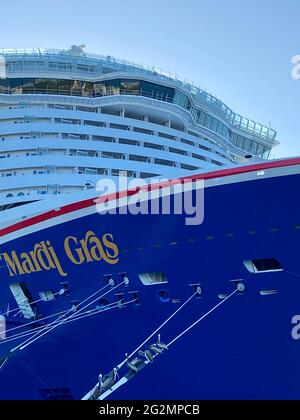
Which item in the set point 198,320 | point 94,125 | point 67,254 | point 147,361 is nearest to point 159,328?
point 147,361

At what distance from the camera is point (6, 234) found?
1469 centimetres

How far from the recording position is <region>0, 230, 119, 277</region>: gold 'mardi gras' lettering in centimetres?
1291

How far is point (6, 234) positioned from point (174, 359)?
4.99 metres

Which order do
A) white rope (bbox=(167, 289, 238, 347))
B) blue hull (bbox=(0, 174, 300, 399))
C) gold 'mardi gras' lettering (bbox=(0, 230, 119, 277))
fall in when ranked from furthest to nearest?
gold 'mardi gras' lettering (bbox=(0, 230, 119, 277)) → white rope (bbox=(167, 289, 238, 347)) → blue hull (bbox=(0, 174, 300, 399))

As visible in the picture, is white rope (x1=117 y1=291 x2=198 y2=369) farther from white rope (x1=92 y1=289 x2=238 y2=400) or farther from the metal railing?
the metal railing

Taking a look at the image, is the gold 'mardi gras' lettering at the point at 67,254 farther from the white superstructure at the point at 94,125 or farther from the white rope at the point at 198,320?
the white superstructure at the point at 94,125

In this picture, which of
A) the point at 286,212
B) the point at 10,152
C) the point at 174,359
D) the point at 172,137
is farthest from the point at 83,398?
the point at 172,137

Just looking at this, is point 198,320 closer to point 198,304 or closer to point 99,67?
point 198,304

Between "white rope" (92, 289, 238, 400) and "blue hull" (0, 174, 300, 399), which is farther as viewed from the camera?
"white rope" (92, 289, 238, 400)

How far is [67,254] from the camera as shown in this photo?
13414mm

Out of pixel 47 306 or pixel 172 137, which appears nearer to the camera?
pixel 47 306

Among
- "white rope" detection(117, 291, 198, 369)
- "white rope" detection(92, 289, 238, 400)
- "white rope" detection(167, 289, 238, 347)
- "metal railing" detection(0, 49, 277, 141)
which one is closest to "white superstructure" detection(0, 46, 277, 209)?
"metal railing" detection(0, 49, 277, 141)

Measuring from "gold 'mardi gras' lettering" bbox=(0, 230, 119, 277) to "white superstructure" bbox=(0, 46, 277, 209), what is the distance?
11.8ft
